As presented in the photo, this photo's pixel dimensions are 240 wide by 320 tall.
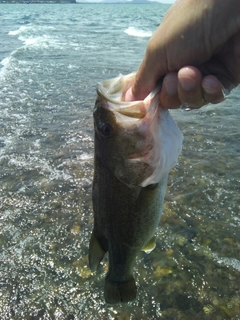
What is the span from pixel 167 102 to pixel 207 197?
3877 millimetres

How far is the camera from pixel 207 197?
19.5ft

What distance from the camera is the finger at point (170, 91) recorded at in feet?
7.61

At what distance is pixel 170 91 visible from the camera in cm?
232

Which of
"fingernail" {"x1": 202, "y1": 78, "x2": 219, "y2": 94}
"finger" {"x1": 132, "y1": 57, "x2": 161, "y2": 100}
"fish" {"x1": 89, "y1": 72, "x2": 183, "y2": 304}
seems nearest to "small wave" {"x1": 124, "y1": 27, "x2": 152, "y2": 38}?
"finger" {"x1": 132, "y1": 57, "x2": 161, "y2": 100}

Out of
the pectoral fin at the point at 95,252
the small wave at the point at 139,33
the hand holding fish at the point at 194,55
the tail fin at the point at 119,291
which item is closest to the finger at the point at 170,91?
the hand holding fish at the point at 194,55

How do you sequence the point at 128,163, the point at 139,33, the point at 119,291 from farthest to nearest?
the point at 139,33 → the point at 119,291 → the point at 128,163

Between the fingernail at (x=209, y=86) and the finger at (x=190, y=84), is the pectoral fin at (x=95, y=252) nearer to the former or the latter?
the finger at (x=190, y=84)

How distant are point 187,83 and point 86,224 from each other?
3634 millimetres

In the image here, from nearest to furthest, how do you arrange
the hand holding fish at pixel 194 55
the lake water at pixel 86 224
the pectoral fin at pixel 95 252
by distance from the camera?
the hand holding fish at pixel 194 55 < the pectoral fin at pixel 95 252 < the lake water at pixel 86 224

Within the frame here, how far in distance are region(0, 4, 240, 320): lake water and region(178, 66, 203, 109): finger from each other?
9.01ft

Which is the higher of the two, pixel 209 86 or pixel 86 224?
pixel 209 86

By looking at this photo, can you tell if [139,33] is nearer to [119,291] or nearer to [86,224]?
[86,224]

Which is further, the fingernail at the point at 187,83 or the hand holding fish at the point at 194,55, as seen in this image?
the fingernail at the point at 187,83

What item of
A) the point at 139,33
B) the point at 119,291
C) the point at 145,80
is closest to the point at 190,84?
the point at 145,80
